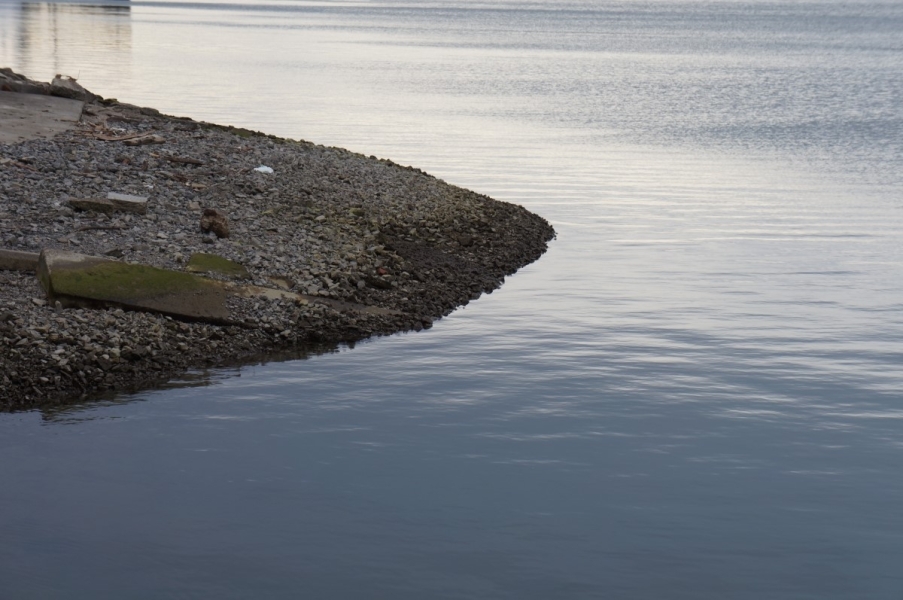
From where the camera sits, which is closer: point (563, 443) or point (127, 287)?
point (563, 443)

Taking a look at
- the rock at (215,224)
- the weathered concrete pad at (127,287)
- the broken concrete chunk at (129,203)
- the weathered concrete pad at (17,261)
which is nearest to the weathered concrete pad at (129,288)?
the weathered concrete pad at (127,287)

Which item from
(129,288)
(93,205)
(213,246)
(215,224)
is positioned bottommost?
(129,288)

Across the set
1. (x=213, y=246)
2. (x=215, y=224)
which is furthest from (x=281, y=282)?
(x=215, y=224)

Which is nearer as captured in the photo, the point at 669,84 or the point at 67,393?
the point at 67,393

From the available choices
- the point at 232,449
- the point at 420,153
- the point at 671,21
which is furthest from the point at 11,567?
the point at 671,21

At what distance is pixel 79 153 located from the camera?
25156 millimetres

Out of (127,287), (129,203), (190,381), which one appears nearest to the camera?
(190,381)

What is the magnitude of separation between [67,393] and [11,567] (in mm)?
4716

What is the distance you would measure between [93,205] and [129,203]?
64cm

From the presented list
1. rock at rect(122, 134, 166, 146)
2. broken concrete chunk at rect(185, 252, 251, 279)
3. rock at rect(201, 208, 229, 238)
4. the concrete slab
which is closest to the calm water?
broken concrete chunk at rect(185, 252, 251, 279)

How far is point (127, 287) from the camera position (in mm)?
18078

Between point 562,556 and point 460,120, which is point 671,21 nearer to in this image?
point 460,120

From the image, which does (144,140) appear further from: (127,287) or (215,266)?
(127,287)

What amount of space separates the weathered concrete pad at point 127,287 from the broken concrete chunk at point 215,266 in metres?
0.82
